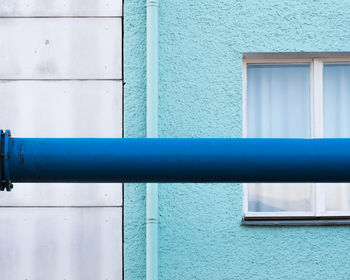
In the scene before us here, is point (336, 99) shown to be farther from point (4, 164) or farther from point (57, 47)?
point (4, 164)

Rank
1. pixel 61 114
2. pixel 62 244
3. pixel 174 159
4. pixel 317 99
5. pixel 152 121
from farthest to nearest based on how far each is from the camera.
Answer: pixel 317 99
pixel 61 114
pixel 62 244
pixel 152 121
pixel 174 159

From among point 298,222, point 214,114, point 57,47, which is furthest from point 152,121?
point 298,222

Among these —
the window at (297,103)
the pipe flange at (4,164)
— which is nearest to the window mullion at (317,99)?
the window at (297,103)

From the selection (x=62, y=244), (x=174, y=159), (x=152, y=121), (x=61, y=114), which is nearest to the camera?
(x=174, y=159)

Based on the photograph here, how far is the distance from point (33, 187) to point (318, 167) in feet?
13.2

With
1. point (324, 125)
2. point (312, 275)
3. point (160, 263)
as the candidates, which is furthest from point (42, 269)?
point (324, 125)

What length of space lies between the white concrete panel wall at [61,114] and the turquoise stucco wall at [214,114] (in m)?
0.15

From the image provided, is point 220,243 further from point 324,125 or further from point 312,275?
point 324,125

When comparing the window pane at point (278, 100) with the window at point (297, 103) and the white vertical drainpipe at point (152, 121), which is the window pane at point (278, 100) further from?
the white vertical drainpipe at point (152, 121)

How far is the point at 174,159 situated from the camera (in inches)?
147

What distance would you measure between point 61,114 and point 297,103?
1966 mm

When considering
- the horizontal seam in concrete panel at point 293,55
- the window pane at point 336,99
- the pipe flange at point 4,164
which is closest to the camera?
the pipe flange at point 4,164

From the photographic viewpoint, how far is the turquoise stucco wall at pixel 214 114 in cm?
718

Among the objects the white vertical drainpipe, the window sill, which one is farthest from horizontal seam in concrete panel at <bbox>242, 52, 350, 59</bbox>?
the window sill
